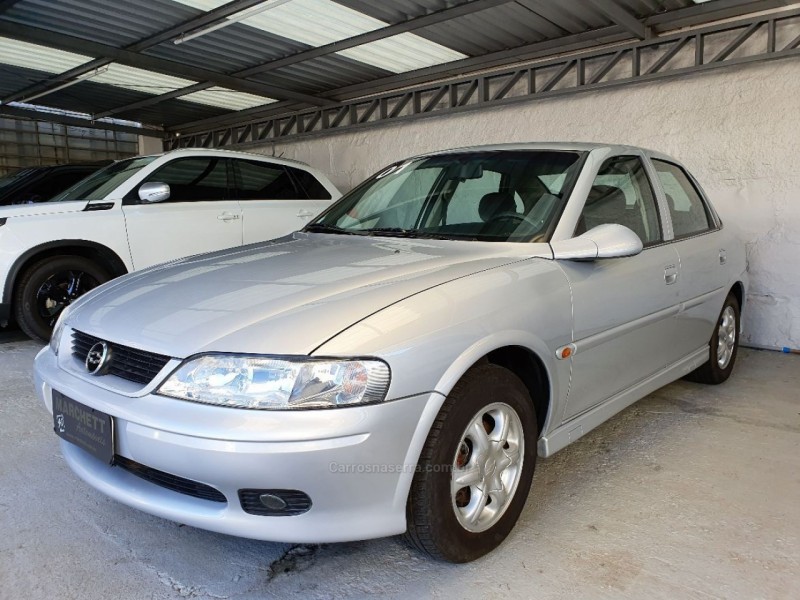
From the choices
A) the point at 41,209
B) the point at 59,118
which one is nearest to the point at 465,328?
the point at 41,209

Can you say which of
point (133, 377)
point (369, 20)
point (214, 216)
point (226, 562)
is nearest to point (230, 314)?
point (133, 377)

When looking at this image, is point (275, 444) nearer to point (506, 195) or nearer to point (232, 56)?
point (506, 195)

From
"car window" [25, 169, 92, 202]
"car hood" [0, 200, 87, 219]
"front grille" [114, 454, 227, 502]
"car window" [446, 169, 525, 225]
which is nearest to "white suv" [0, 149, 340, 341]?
"car hood" [0, 200, 87, 219]

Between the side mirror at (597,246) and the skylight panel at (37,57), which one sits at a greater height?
the skylight panel at (37,57)

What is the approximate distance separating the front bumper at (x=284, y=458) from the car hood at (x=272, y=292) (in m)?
0.19

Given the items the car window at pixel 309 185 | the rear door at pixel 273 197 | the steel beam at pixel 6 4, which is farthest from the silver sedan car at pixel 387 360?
the steel beam at pixel 6 4

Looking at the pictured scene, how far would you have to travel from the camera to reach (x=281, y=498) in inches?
63.7

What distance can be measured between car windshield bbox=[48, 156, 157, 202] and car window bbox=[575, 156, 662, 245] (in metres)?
4.12

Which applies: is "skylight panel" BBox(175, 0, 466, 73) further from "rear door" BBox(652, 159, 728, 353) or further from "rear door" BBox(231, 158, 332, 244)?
"rear door" BBox(652, 159, 728, 353)

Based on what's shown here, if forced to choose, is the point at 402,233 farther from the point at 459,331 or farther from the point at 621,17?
the point at 621,17

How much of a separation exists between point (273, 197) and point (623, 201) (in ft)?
12.8

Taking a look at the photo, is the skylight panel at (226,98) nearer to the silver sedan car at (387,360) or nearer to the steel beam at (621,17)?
the steel beam at (621,17)

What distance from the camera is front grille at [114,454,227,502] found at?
170 cm

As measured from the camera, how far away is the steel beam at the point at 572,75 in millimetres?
4941
